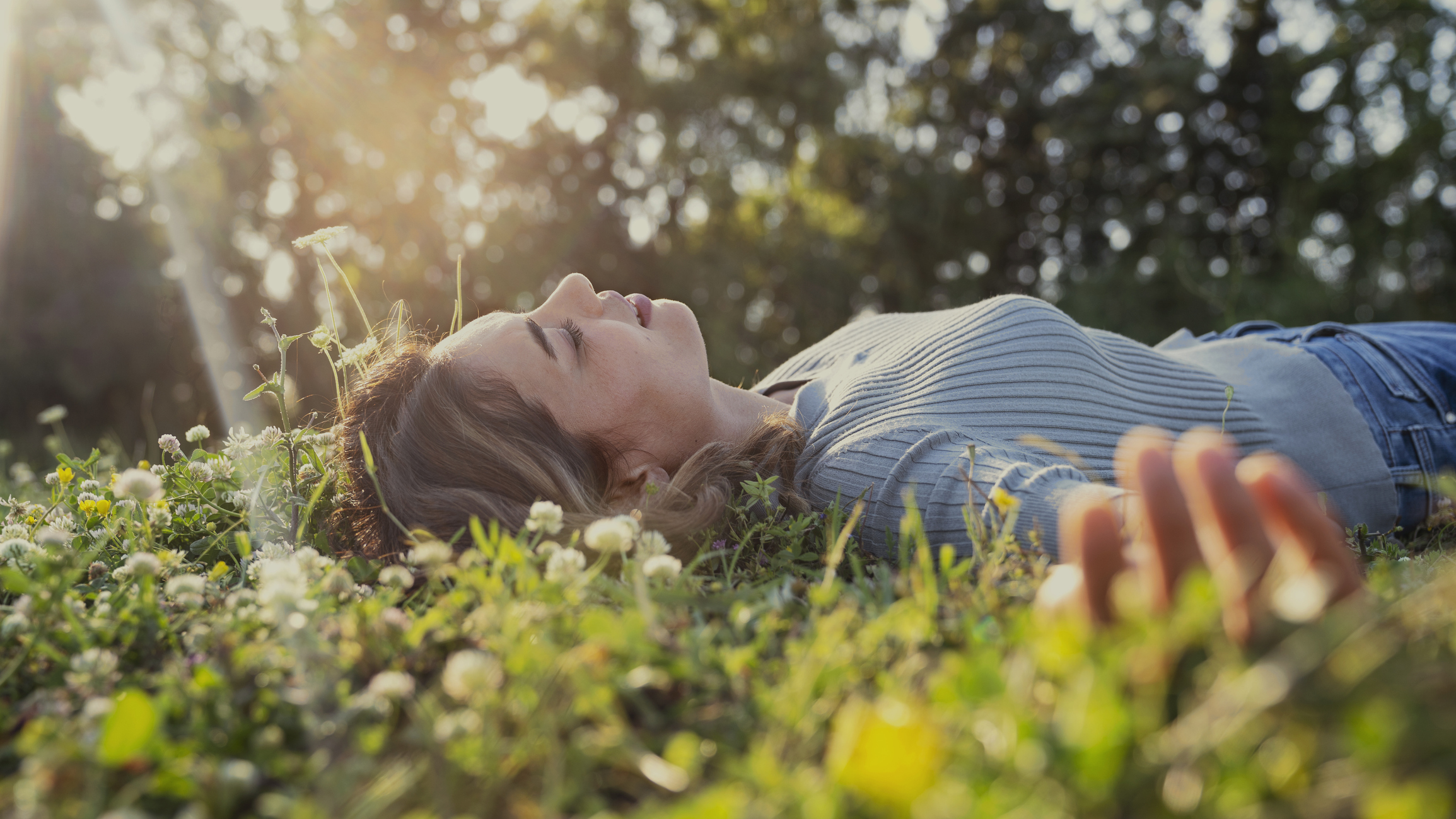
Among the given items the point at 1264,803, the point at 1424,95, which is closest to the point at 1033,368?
the point at 1264,803

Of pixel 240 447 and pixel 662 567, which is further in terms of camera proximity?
pixel 240 447

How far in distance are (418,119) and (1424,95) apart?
14755 millimetres

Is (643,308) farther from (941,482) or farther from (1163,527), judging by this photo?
(1163,527)

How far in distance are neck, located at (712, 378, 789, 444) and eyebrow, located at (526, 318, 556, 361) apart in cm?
55

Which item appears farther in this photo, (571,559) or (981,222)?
(981,222)

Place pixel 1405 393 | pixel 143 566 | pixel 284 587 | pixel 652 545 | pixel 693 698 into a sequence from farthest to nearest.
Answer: pixel 1405 393
pixel 652 545
pixel 143 566
pixel 284 587
pixel 693 698

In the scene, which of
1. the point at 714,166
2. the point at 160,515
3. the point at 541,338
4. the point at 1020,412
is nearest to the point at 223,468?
the point at 160,515

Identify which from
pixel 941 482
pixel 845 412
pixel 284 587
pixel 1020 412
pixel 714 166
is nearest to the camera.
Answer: pixel 284 587

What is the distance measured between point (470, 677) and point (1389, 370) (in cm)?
320

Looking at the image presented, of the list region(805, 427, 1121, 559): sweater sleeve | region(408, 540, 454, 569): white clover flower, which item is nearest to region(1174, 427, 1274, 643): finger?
region(805, 427, 1121, 559): sweater sleeve

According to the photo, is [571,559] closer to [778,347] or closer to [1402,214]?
[778,347]

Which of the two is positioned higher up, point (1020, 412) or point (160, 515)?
point (160, 515)

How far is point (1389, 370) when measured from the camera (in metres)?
2.87

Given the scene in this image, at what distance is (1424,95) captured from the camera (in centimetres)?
1109
